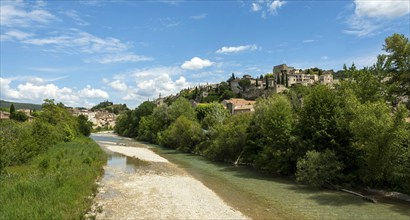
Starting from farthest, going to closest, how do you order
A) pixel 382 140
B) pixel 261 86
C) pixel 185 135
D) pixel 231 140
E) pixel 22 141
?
pixel 261 86 < pixel 185 135 < pixel 231 140 < pixel 22 141 < pixel 382 140

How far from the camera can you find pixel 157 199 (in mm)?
23359

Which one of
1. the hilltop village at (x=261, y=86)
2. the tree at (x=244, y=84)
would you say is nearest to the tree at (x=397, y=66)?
the hilltop village at (x=261, y=86)

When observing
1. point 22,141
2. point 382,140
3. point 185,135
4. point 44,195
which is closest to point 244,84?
point 185,135

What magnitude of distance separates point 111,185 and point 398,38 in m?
29.1

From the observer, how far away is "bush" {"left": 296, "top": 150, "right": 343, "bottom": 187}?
26.7 m

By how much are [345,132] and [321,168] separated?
14.1 feet

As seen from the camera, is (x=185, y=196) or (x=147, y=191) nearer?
(x=185, y=196)

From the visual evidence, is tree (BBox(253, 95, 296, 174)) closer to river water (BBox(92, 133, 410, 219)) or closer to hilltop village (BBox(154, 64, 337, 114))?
river water (BBox(92, 133, 410, 219))

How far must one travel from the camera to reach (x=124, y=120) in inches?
5423

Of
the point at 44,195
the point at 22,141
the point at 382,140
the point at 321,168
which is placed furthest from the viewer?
the point at 22,141

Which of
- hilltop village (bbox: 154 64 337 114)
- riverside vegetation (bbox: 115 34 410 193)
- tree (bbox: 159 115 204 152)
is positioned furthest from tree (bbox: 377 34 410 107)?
hilltop village (bbox: 154 64 337 114)

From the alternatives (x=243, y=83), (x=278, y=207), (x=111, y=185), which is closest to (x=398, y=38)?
(x=278, y=207)

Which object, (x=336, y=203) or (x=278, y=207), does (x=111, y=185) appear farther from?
(x=336, y=203)

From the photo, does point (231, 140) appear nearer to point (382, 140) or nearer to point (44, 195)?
point (382, 140)
